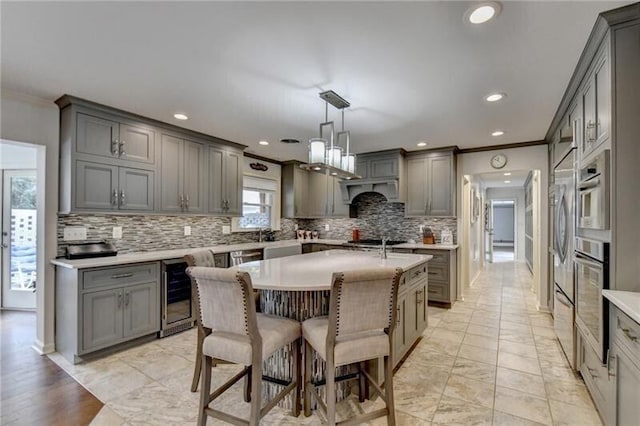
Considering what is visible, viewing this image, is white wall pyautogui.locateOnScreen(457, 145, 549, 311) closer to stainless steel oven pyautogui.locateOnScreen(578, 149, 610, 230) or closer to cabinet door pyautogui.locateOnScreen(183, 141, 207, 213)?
stainless steel oven pyautogui.locateOnScreen(578, 149, 610, 230)

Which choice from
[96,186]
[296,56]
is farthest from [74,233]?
[296,56]

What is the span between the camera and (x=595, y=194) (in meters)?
1.96

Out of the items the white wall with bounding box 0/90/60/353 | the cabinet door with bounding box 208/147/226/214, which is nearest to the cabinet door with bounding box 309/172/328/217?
the cabinet door with bounding box 208/147/226/214

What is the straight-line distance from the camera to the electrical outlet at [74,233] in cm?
314

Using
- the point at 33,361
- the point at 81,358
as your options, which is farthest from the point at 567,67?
the point at 33,361

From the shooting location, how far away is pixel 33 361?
281 cm

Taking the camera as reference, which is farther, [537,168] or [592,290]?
[537,168]

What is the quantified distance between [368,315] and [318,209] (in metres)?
4.44

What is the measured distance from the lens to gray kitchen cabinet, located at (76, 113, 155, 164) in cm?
303

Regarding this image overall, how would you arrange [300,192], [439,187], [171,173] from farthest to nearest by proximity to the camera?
1. [300,192]
2. [439,187]
3. [171,173]

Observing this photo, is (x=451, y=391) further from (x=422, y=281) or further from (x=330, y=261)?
(x=330, y=261)

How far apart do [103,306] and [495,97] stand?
13.4 ft

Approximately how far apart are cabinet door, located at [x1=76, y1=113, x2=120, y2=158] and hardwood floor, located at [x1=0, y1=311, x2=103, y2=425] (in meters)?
1.97

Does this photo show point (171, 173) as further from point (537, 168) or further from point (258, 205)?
point (537, 168)
